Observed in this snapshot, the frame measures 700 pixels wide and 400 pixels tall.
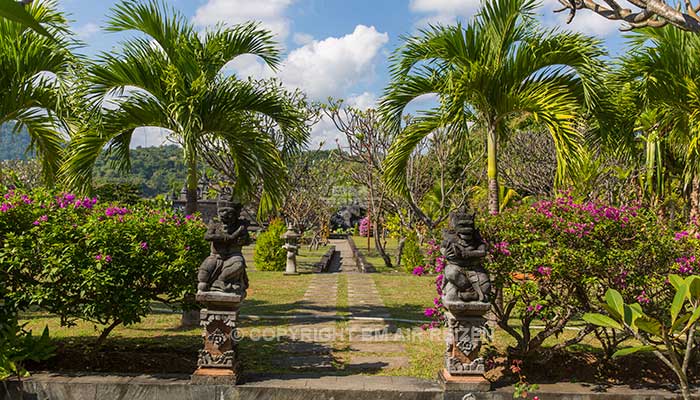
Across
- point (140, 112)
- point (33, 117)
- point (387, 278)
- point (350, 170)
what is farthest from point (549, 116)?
point (350, 170)

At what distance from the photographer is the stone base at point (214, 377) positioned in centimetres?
423

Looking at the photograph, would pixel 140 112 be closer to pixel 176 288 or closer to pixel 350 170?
pixel 176 288

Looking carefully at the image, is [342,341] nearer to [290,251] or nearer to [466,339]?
[466,339]

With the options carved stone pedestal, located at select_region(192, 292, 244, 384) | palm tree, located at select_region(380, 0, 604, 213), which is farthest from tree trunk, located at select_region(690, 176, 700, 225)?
carved stone pedestal, located at select_region(192, 292, 244, 384)

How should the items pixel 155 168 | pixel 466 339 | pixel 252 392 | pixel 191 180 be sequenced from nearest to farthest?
pixel 252 392 → pixel 466 339 → pixel 191 180 → pixel 155 168

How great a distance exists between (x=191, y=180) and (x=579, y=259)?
5.31 metres

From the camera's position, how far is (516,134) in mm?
22422

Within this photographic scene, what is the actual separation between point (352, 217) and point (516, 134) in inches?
1136

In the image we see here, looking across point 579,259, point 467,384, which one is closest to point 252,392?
point 467,384

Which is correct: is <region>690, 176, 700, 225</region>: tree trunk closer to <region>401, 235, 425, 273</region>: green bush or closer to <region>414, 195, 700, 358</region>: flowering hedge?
<region>414, 195, 700, 358</region>: flowering hedge

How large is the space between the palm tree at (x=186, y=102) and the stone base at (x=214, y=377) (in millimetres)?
3020

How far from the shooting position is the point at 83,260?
4.41m

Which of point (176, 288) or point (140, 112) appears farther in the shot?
point (140, 112)

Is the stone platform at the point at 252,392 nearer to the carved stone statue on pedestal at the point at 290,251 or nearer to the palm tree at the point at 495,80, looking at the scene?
the palm tree at the point at 495,80
